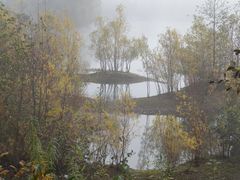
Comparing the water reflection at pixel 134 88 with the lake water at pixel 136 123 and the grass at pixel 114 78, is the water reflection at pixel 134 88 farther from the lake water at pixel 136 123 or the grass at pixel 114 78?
the grass at pixel 114 78

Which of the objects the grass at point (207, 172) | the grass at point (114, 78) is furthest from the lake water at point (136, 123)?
the grass at point (207, 172)

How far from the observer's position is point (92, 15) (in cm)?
7175

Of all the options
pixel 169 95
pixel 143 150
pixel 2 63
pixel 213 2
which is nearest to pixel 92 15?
pixel 169 95

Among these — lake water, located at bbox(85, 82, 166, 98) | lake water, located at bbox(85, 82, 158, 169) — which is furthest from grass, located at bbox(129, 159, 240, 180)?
lake water, located at bbox(85, 82, 166, 98)

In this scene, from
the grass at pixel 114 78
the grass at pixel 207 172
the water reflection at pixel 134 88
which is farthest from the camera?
the grass at pixel 114 78

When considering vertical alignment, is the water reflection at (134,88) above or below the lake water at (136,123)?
above

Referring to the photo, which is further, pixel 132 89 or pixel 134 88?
pixel 134 88

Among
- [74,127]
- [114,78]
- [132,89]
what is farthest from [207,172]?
[114,78]

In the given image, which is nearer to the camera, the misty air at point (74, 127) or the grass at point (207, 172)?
the misty air at point (74, 127)

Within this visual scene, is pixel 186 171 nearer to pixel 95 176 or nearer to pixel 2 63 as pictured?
pixel 95 176

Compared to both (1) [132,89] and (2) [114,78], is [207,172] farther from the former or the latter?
(2) [114,78]

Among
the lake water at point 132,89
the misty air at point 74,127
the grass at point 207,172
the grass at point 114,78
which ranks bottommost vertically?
the grass at point 207,172

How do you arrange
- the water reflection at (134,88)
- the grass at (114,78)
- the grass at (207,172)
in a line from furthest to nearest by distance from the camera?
the grass at (114,78) → the water reflection at (134,88) → the grass at (207,172)

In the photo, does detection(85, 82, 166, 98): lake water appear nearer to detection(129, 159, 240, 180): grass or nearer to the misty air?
the misty air
